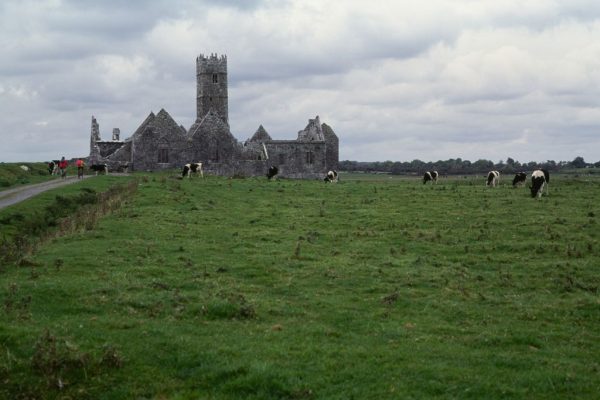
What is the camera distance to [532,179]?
43.8 meters

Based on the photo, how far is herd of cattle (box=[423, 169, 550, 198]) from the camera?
42.7 meters

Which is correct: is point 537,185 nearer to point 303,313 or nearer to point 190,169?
point 190,169

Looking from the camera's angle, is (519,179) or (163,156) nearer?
(519,179)

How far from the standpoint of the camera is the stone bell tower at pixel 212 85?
97.1 meters

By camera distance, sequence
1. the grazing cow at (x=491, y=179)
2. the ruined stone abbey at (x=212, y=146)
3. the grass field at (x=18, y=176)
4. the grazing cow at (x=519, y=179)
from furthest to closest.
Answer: the ruined stone abbey at (x=212, y=146) < the grazing cow at (x=491, y=179) < the grazing cow at (x=519, y=179) < the grass field at (x=18, y=176)

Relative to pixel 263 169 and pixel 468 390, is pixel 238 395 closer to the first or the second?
pixel 468 390

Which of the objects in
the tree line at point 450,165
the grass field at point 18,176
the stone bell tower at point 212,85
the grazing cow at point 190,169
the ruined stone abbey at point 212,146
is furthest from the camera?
the tree line at point 450,165

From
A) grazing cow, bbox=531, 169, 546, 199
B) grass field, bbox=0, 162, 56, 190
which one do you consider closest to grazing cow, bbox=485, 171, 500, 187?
grazing cow, bbox=531, 169, 546, 199

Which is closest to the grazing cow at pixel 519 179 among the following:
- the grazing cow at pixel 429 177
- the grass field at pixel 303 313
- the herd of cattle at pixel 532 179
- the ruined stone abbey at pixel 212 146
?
the herd of cattle at pixel 532 179

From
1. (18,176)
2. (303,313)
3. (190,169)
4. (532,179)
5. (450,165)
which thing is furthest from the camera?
(450,165)

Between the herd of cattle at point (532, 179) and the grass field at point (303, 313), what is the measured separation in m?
13.5

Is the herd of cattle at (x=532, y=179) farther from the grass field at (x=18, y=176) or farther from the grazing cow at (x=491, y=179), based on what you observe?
the grass field at (x=18, y=176)

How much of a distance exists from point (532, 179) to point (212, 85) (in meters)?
62.2

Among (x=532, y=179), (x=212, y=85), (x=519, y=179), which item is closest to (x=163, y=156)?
(x=212, y=85)
